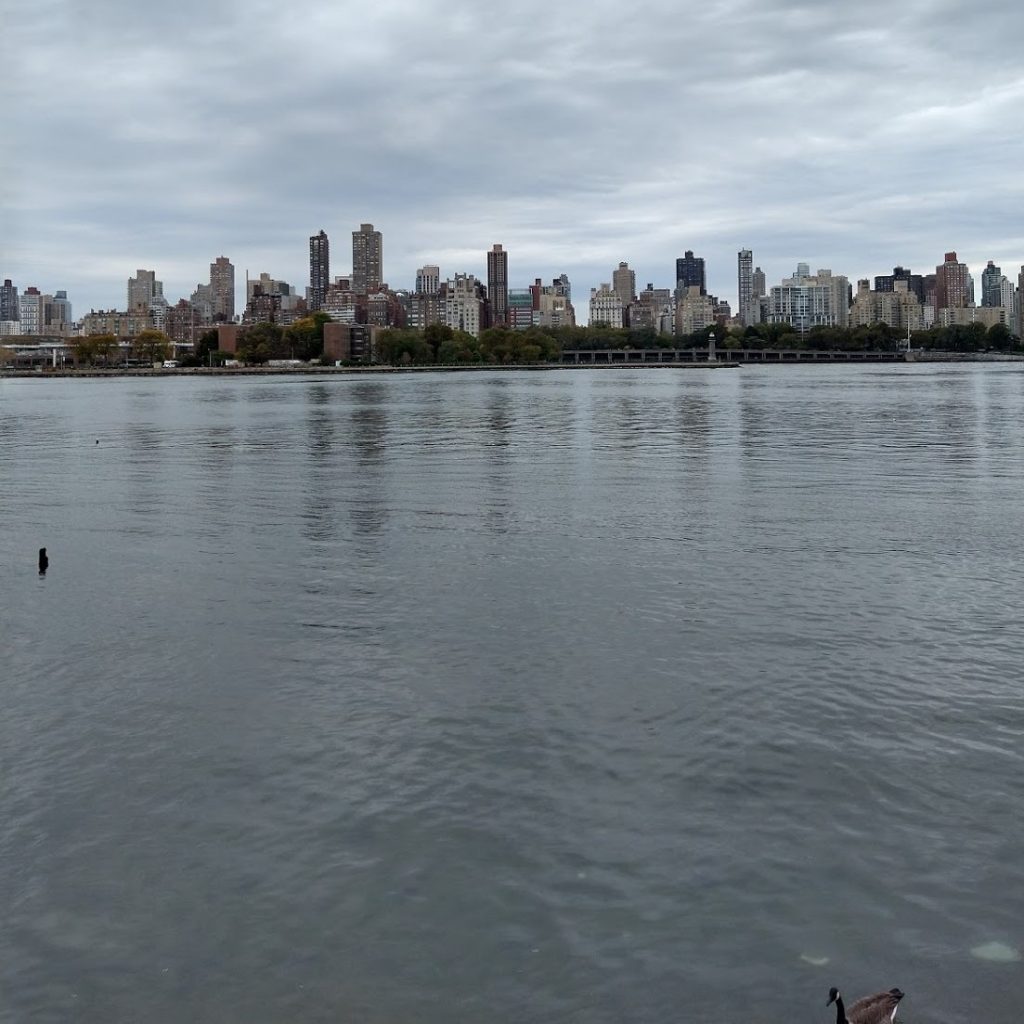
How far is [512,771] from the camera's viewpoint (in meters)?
9.30

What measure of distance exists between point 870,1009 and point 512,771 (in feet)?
12.7

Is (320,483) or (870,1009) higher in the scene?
(320,483)

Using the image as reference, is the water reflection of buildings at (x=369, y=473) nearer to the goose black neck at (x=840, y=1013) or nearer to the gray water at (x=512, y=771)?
the gray water at (x=512, y=771)

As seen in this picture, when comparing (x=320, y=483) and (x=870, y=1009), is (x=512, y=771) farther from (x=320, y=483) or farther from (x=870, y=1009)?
(x=320, y=483)

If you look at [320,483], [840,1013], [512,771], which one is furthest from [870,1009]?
Answer: [320,483]

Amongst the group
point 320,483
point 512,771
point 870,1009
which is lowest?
point 870,1009

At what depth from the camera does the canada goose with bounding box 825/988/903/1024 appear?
5766mm

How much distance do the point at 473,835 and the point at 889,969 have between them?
2.80 m

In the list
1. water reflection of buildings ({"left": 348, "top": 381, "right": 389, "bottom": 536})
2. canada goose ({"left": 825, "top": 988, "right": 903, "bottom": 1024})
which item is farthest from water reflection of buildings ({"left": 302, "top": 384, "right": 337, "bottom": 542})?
canada goose ({"left": 825, "top": 988, "right": 903, "bottom": 1024})

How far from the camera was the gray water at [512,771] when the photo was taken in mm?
6586

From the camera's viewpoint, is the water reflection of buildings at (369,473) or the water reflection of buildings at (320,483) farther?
the water reflection of buildings at (369,473)

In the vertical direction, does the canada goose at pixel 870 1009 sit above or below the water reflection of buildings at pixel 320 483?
below

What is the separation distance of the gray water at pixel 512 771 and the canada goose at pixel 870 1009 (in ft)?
0.75

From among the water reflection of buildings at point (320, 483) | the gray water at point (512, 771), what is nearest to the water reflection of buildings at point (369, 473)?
the water reflection of buildings at point (320, 483)
